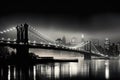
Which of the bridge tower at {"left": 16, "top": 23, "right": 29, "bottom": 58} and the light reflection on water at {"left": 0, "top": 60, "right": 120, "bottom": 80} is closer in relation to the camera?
the light reflection on water at {"left": 0, "top": 60, "right": 120, "bottom": 80}

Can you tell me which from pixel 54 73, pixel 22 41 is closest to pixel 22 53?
pixel 22 41

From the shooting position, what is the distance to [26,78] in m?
31.9

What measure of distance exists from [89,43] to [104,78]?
74.5m

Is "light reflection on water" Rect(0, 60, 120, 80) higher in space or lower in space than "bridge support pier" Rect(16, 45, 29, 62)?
lower

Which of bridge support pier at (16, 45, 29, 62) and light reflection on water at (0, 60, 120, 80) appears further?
bridge support pier at (16, 45, 29, 62)

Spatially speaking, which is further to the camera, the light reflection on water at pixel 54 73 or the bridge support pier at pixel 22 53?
the bridge support pier at pixel 22 53

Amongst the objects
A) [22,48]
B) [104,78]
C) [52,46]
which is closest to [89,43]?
[52,46]

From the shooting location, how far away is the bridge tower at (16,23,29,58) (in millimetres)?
58938

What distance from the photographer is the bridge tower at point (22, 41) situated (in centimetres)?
5894

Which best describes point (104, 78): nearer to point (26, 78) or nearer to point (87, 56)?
point (26, 78)

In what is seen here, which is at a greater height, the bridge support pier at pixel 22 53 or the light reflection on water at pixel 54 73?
the bridge support pier at pixel 22 53

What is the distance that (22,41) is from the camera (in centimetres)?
6247

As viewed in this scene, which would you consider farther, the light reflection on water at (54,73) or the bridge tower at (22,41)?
the bridge tower at (22,41)

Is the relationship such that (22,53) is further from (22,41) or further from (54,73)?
(54,73)
